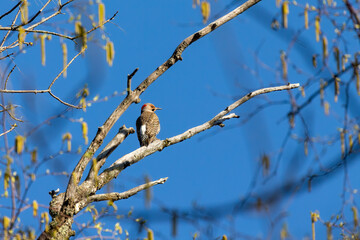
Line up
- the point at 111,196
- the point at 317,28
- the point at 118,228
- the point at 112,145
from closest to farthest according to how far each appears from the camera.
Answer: the point at 317,28
the point at 118,228
the point at 111,196
the point at 112,145

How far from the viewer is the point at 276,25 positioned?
14.6 feet

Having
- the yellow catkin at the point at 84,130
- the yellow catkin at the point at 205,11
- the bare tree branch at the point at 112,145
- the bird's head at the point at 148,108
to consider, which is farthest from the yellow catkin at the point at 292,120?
the bird's head at the point at 148,108

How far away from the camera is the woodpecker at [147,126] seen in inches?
335

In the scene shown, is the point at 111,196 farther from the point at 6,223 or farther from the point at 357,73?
the point at 357,73

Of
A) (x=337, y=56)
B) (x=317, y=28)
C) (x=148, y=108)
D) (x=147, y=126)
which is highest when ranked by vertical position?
(x=148, y=108)

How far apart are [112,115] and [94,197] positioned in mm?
1042

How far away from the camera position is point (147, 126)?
9227 millimetres

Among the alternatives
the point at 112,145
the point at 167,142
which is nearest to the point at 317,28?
the point at 167,142

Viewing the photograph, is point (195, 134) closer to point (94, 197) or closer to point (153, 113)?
point (94, 197)

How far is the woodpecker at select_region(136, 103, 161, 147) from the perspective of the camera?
8503 mm

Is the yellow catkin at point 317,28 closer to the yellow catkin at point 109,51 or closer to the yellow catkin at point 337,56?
the yellow catkin at point 337,56

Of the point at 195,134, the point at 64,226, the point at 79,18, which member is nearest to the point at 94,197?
the point at 64,226

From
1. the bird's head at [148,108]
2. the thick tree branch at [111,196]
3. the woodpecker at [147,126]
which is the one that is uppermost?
the bird's head at [148,108]

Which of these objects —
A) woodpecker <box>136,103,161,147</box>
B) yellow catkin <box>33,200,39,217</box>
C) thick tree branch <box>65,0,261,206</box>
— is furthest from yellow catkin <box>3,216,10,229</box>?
woodpecker <box>136,103,161,147</box>
